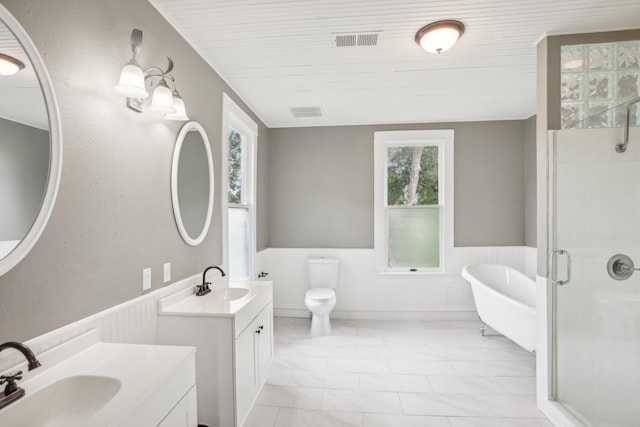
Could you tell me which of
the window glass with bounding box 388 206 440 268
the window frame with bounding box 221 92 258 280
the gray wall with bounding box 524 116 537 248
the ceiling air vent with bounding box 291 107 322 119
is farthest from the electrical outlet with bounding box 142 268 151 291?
the gray wall with bounding box 524 116 537 248

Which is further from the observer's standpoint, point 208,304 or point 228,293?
point 228,293

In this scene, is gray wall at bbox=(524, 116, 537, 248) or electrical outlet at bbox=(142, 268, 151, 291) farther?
gray wall at bbox=(524, 116, 537, 248)

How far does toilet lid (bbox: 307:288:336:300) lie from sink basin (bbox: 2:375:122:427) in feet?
7.91

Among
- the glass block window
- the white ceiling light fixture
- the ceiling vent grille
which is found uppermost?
the ceiling vent grille

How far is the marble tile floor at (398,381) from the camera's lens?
207cm

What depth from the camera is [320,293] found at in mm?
3537

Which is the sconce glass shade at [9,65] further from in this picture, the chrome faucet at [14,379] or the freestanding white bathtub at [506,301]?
the freestanding white bathtub at [506,301]

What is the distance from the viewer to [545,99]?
6.96 feet

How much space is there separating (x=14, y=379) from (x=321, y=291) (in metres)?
2.84

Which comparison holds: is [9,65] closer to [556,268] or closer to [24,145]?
[24,145]

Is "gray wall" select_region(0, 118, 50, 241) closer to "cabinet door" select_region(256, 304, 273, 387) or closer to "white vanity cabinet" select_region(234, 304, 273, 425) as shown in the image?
"white vanity cabinet" select_region(234, 304, 273, 425)

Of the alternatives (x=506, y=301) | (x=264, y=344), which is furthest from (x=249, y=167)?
(x=506, y=301)

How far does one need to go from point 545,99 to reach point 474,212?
205cm

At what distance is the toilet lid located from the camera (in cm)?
342
